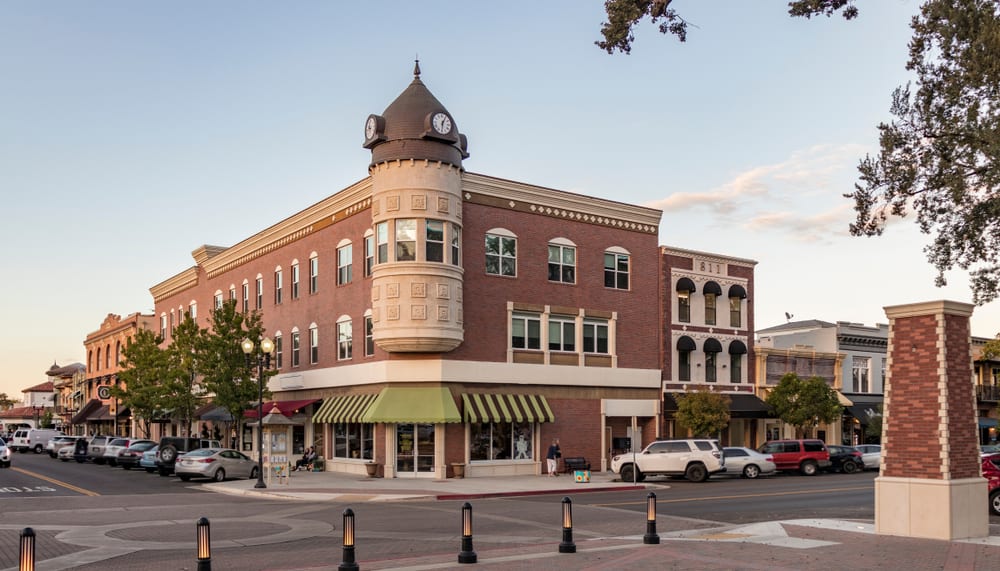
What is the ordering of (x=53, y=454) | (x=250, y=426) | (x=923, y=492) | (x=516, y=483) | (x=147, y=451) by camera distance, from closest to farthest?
(x=923, y=492), (x=516, y=483), (x=147, y=451), (x=250, y=426), (x=53, y=454)

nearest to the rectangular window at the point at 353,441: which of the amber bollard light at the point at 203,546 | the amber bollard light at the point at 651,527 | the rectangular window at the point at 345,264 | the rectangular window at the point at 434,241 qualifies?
the rectangular window at the point at 345,264

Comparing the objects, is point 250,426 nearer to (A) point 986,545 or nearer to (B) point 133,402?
(B) point 133,402

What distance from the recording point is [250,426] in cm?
5084

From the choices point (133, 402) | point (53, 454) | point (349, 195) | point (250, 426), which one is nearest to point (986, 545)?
point (349, 195)

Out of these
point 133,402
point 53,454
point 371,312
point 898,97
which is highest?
point 898,97

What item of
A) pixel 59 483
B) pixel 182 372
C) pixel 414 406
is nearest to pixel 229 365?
pixel 182 372

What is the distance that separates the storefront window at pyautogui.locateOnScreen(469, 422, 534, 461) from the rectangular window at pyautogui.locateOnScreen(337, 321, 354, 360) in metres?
7.05

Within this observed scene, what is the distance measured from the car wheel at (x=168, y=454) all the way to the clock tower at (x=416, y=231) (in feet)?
34.9

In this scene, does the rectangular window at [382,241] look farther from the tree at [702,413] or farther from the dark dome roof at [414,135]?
the tree at [702,413]

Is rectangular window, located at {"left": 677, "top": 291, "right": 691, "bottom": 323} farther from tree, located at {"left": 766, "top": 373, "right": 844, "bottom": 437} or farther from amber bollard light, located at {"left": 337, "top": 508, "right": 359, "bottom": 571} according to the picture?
amber bollard light, located at {"left": 337, "top": 508, "right": 359, "bottom": 571}

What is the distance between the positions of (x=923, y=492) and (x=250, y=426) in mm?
39609

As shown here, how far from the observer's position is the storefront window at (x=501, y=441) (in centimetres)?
3872

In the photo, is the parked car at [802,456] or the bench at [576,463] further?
the parked car at [802,456]

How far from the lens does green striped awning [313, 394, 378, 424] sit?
38.5 meters
